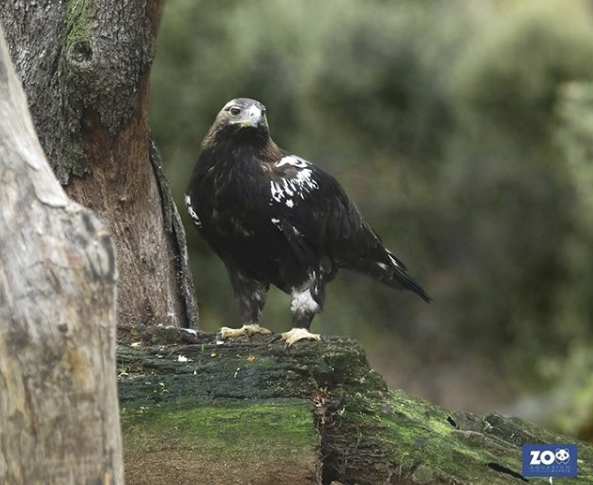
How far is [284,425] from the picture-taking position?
152 inches

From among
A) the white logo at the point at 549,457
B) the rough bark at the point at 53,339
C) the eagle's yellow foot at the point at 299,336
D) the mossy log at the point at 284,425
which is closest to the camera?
the rough bark at the point at 53,339

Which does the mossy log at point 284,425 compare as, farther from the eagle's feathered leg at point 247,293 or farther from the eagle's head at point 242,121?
the eagle's head at point 242,121

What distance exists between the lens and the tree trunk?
4.43 meters

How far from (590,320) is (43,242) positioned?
1174 cm

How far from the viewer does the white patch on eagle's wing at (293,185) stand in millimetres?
4609

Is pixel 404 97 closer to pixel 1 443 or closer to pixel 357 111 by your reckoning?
pixel 357 111

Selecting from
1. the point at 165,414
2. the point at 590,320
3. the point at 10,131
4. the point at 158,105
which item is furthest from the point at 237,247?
the point at 590,320

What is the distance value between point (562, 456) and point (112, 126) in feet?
7.21

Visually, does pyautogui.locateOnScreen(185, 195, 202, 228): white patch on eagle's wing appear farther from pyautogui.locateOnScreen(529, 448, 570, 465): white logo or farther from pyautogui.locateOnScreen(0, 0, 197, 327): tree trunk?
pyautogui.locateOnScreen(529, 448, 570, 465): white logo

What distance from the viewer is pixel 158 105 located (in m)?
11.2

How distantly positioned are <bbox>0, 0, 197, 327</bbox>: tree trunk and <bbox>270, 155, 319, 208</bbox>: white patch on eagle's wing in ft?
2.06

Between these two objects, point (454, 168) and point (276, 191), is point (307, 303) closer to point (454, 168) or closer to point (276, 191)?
point (276, 191)

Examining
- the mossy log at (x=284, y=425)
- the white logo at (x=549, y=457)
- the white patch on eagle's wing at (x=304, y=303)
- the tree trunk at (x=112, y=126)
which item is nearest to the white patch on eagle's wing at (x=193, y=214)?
the tree trunk at (x=112, y=126)

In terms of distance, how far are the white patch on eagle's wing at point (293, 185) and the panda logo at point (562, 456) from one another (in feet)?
4.70
